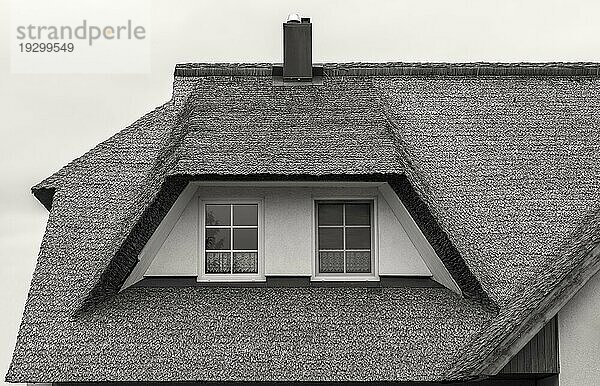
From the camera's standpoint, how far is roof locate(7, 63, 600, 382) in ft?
40.1

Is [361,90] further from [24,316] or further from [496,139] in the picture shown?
[24,316]

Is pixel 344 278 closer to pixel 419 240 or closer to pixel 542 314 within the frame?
pixel 419 240

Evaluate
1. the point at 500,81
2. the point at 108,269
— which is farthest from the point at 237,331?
the point at 500,81

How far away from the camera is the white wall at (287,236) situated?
13.9 meters

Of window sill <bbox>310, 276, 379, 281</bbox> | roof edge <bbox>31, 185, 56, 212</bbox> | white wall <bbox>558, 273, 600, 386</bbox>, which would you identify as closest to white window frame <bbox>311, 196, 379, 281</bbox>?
window sill <bbox>310, 276, 379, 281</bbox>

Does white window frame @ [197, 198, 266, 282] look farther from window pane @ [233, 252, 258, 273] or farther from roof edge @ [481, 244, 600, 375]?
roof edge @ [481, 244, 600, 375]

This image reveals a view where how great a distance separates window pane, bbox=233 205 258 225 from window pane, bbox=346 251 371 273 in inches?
52.0

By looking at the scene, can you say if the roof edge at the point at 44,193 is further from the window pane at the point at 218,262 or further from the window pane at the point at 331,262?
the window pane at the point at 331,262

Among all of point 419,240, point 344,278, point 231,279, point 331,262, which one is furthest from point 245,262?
point 419,240

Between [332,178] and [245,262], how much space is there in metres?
1.60

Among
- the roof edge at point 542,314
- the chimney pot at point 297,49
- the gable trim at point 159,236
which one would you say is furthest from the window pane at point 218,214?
the roof edge at point 542,314

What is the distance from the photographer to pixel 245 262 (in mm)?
14117

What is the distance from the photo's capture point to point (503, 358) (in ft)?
35.6

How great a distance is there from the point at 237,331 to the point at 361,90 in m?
5.52
